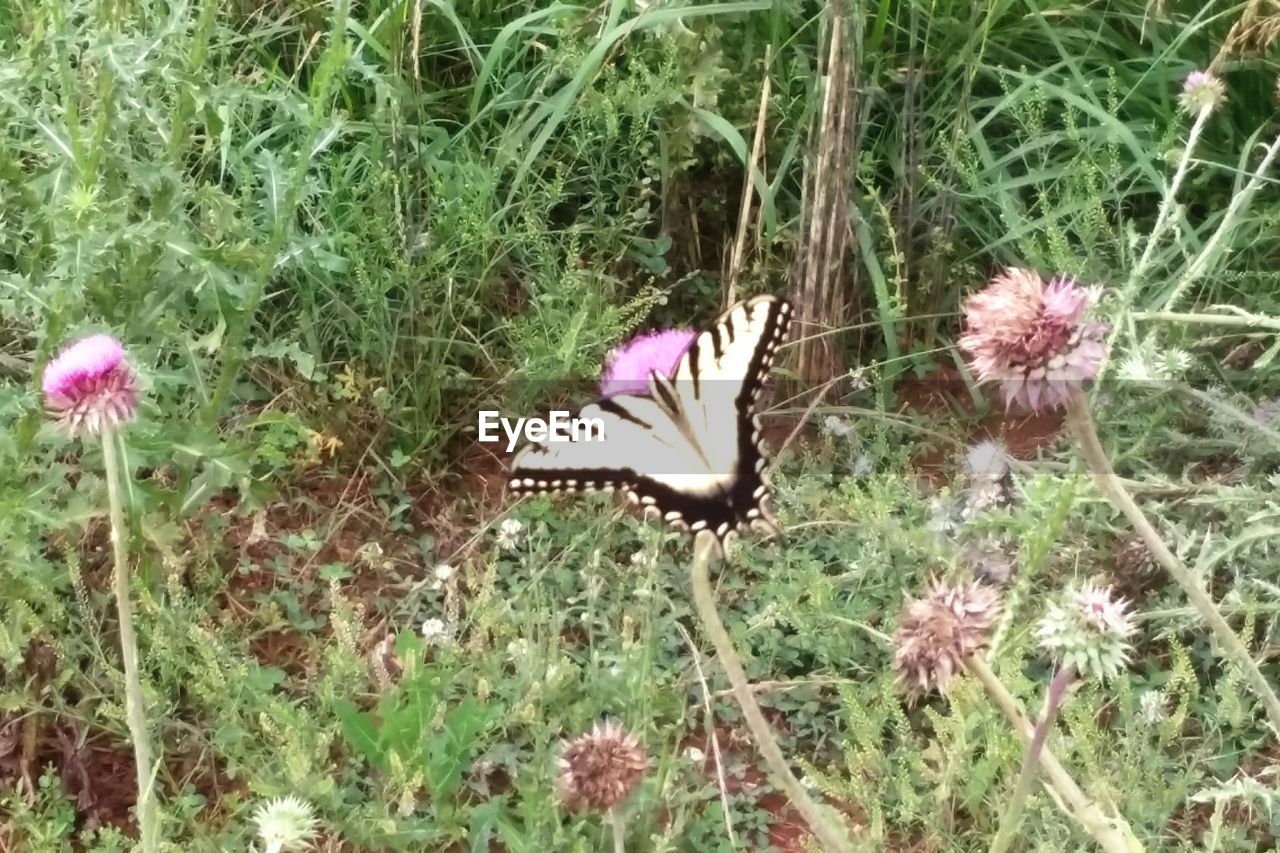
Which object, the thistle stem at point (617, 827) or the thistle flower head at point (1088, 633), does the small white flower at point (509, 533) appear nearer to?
the thistle stem at point (617, 827)

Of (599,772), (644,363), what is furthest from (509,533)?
(599,772)

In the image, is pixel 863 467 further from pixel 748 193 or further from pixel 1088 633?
pixel 1088 633

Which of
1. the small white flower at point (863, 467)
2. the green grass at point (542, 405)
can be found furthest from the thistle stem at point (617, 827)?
the small white flower at point (863, 467)

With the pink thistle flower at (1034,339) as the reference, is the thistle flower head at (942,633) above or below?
below

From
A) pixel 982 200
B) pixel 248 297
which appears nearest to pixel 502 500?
pixel 248 297

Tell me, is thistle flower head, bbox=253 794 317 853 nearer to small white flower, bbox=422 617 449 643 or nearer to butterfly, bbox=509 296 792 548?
butterfly, bbox=509 296 792 548

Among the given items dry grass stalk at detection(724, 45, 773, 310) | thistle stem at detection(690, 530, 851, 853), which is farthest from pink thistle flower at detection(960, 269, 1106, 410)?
dry grass stalk at detection(724, 45, 773, 310)

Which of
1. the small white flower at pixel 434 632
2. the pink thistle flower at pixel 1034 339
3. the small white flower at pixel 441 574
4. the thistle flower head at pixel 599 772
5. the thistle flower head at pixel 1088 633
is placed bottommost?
the small white flower at pixel 434 632
